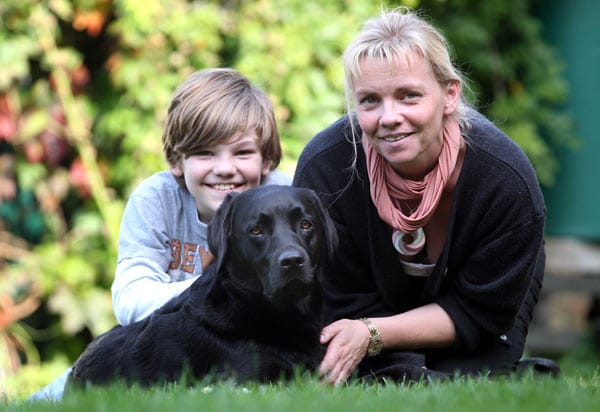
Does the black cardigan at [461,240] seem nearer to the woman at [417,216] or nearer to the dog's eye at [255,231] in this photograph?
the woman at [417,216]

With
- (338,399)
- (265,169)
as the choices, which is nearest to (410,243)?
(265,169)

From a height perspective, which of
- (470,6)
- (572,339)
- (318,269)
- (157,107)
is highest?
(470,6)

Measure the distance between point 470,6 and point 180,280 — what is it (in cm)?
434

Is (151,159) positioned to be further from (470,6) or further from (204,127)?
(470,6)

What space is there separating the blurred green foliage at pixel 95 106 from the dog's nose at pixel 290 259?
2.47m

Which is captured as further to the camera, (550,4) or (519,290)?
(550,4)

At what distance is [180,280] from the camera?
457 centimetres

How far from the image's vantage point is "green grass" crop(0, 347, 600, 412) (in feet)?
9.23

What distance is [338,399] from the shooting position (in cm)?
297

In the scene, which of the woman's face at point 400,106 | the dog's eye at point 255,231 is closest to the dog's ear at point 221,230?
the dog's eye at point 255,231

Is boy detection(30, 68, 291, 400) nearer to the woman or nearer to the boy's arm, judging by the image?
the boy's arm

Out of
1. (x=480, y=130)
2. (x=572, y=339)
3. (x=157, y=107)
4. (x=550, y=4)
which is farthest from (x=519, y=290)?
(x=550, y=4)

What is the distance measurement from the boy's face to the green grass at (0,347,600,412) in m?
1.32

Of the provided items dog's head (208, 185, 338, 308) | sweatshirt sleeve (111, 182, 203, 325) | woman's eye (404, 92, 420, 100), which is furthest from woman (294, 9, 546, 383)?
sweatshirt sleeve (111, 182, 203, 325)
